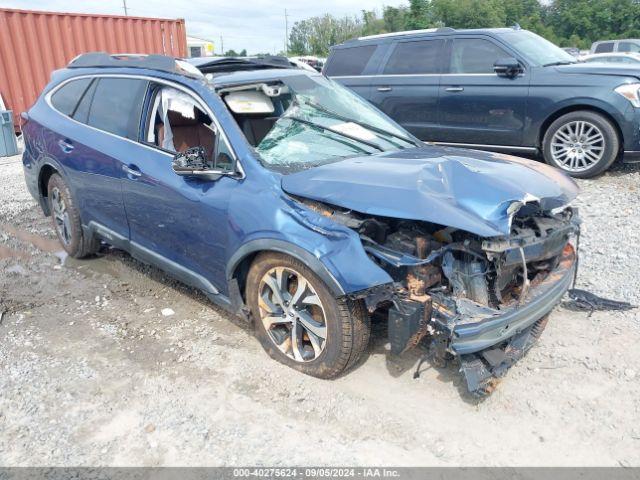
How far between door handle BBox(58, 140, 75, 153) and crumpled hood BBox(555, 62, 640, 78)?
586cm

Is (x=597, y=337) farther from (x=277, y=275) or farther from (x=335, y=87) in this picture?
(x=335, y=87)

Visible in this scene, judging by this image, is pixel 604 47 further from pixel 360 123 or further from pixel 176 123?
pixel 176 123

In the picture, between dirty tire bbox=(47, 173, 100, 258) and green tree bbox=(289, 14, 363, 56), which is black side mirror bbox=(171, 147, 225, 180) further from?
green tree bbox=(289, 14, 363, 56)

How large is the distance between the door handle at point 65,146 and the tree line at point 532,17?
132 ft

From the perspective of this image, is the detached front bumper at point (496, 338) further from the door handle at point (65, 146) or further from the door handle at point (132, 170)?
the door handle at point (65, 146)

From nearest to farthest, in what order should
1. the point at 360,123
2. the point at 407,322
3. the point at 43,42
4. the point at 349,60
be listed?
the point at 407,322, the point at 360,123, the point at 349,60, the point at 43,42

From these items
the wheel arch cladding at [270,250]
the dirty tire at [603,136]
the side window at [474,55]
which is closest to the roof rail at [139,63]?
the wheel arch cladding at [270,250]

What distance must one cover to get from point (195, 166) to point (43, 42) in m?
10.9

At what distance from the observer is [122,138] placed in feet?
13.4

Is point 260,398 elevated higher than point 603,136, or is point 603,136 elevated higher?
point 603,136

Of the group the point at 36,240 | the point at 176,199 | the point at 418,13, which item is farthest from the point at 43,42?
the point at 418,13

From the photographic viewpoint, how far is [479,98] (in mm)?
7344

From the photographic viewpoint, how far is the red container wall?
11484mm

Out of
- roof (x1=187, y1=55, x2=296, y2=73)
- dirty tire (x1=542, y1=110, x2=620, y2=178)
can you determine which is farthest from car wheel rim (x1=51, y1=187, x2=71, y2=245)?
dirty tire (x1=542, y1=110, x2=620, y2=178)
